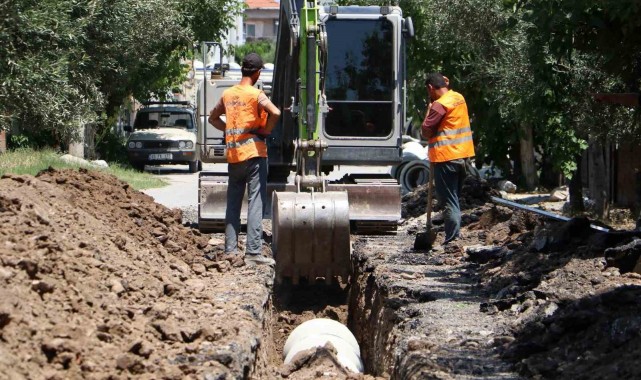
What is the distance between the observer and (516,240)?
1266 cm

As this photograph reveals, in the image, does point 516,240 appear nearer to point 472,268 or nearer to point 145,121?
point 472,268

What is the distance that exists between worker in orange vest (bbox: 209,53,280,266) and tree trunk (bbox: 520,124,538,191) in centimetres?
1467

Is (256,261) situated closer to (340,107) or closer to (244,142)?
(244,142)

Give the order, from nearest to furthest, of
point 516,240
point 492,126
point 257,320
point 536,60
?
point 257,320
point 536,60
point 516,240
point 492,126

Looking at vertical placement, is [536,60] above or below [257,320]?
above

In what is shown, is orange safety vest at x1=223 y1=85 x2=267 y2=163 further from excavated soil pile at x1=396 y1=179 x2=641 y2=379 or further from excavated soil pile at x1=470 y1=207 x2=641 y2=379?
excavated soil pile at x1=470 y1=207 x2=641 y2=379

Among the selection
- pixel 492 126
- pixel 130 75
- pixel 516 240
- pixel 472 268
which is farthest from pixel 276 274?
pixel 130 75

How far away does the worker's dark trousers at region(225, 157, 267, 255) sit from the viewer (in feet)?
36.9

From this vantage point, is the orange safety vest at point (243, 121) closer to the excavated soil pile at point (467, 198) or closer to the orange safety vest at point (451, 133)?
the orange safety vest at point (451, 133)

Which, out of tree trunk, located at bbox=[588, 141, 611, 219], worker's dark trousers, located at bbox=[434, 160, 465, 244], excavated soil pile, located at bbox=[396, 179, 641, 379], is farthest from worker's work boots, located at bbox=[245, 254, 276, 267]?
tree trunk, located at bbox=[588, 141, 611, 219]

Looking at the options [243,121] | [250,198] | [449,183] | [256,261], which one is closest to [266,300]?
[256,261]

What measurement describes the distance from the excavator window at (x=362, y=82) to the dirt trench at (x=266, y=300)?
2.03 meters

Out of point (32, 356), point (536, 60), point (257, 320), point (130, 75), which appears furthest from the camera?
point (130, 75)

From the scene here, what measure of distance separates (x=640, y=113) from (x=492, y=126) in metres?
14.1
